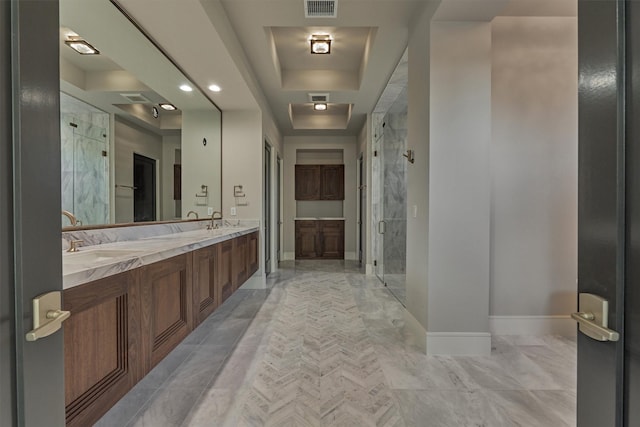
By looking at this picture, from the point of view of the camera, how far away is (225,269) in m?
2.66

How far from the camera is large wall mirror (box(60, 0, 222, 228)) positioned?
1762mm

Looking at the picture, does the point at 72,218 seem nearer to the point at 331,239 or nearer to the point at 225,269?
the point at 225,269

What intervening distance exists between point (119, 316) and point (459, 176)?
2238 millimetres

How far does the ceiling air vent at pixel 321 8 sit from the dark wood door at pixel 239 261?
2124 millimetres

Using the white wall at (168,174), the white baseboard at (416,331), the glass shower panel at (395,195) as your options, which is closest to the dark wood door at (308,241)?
the glass shower panel at (395,195)

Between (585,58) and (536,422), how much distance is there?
1.77 metres

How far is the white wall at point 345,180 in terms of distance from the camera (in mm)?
7031

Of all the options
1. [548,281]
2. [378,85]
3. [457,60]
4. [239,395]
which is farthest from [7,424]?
[378,85]

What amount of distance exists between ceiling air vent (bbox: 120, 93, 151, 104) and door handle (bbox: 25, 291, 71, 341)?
2184mm

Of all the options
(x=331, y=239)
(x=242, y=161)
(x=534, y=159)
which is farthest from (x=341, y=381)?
(x=331, y=239)

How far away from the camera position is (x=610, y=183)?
0.53 m

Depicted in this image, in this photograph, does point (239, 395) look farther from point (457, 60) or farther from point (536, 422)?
point (457, 60)

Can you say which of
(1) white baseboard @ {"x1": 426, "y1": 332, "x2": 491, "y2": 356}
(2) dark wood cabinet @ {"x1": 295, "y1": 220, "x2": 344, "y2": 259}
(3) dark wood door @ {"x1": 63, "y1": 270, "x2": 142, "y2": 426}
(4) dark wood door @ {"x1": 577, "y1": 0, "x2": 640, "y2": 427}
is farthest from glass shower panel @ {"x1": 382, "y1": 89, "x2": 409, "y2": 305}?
(4) dark wood door @ {"x1": 577, "y1": 0, "x2": 640, "y2": 427}

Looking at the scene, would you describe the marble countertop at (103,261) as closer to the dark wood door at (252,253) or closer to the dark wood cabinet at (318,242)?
the dark wood door at (252,253)
